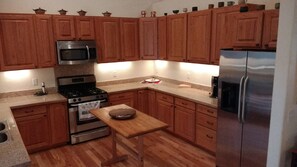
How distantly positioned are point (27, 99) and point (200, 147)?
10.5ft

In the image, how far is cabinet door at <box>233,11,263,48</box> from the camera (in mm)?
3041

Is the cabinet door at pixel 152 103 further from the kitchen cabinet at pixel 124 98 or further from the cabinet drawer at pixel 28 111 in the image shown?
the cabinet drawer at pixel 28 111

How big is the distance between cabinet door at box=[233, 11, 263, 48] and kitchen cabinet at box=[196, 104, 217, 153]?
1.13 m

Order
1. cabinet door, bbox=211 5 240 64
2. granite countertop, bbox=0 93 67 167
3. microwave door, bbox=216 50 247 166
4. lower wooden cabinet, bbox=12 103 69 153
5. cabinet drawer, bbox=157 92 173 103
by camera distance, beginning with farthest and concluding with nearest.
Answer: cabinet drawer, bbox=157 92 173 103
lower wooden cabinet, bbox=12 103 69 153
cabinet door, bbox=211 5 240 64
microwave door, bbox=216 50 247 166
granite countertop, bbox=0 93 67 167

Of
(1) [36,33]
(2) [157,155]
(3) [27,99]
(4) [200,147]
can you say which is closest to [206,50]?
(4) [200,147]

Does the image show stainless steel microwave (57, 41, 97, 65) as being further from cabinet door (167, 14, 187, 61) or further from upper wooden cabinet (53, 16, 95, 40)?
cabinet door (167, 14, 187, 61)

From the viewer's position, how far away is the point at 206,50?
405cm

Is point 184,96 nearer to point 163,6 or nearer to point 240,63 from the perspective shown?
point 240,63

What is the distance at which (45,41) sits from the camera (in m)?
4.18

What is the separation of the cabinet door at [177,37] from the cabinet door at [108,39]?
42.8 inches

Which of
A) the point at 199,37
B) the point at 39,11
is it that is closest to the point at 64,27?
the point at 39,11

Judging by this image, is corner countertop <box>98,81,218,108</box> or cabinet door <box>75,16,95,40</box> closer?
corner countertop <box>98,81,218,108</box>

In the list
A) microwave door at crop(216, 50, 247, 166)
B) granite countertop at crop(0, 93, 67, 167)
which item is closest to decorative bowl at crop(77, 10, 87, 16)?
granite countertop at crop(0, 93, 67, 167)

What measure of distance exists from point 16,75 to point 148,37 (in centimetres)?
276
